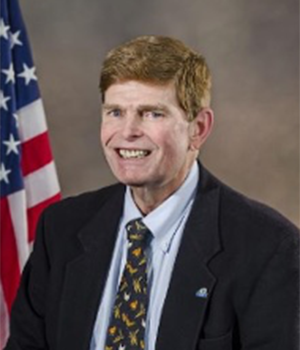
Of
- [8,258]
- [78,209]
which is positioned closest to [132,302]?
[78,209]

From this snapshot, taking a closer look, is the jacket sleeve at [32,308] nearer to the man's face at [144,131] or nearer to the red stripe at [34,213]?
the man's face at [144,131]

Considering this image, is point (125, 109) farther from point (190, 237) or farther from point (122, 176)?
point (190, 237)

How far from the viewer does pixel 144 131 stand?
7.59 ft

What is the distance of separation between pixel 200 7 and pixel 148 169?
2.28 m

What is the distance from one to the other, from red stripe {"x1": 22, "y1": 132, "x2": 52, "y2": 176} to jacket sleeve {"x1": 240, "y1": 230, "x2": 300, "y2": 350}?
168cm

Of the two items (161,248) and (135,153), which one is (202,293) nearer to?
(161,248)

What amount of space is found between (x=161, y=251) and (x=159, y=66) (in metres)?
0.55

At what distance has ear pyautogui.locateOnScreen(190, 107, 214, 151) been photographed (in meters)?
2.40

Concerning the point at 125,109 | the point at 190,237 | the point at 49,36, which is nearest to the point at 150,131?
the point at 125,109

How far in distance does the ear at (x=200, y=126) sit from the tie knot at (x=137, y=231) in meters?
0.27

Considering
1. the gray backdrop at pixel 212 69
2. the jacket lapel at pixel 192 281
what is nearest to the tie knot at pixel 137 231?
the jacket lapel at pixel 192 281

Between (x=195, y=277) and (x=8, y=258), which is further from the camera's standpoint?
(x=8, y=258)

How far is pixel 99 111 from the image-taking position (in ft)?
14.9

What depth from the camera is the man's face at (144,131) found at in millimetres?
2297
